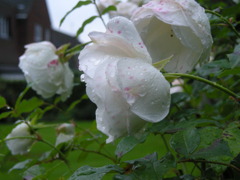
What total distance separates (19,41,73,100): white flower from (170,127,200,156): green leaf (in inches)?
21.9

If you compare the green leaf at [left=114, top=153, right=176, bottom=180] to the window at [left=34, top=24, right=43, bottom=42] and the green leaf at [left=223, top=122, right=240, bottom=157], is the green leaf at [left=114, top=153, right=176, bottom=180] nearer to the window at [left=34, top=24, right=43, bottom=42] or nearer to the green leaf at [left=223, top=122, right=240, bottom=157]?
the green leaf at [left=223, top=122, right=240, bottom=157]

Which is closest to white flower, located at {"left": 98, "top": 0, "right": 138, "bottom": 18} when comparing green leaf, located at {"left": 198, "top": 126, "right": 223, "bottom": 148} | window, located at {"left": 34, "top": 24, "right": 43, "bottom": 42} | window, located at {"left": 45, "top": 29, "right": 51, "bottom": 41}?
green leaf, located at {"left": 198, "top": 126, "right": 223, "bottom": 148}

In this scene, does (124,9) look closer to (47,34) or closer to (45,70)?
(45,70)

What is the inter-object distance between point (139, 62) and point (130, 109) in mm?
69

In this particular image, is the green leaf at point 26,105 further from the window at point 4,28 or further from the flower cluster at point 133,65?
the window at point 4,28

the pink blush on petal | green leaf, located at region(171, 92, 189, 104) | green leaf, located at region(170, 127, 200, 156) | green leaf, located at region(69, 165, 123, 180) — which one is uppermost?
green leaf, located at region(69, 165, 123, 180)

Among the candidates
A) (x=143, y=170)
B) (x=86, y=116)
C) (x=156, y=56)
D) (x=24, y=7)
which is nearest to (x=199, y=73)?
(x=156, y=56)

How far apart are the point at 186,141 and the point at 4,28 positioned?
637 inches

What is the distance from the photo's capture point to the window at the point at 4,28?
1559 centimetres

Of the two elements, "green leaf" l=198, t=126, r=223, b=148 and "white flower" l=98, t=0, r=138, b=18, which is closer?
"green leaf" l=198, t=126, r=223, b=148

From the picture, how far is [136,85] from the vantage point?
1.62ft

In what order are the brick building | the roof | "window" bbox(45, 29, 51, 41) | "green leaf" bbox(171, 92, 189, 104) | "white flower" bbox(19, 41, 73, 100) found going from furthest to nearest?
"window" bbox(45, 29, 51, 41)
the roof
the brick building
"white flower" bbox(19, 41, 73, 100)
"green leaf" bbox(171, 92, 189, 104)

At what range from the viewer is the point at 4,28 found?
52.0 feet

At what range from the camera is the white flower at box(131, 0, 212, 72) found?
0.59 metres
